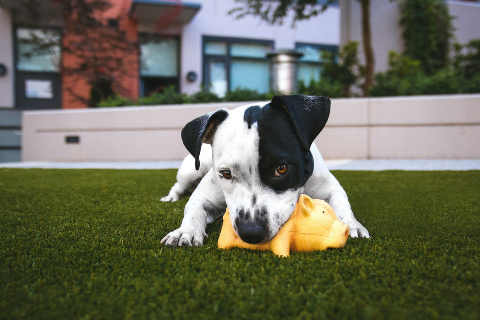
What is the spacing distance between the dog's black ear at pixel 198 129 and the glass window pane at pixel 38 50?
1195 cm

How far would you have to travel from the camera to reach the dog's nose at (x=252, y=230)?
187 centimetres

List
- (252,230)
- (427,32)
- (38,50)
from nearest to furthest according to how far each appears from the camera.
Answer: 1. (252,230)
2. (38,50)
3. (427,32)

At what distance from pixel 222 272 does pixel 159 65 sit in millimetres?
13696

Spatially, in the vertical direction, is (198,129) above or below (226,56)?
below

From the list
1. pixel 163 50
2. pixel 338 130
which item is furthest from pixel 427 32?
pixel 163 50

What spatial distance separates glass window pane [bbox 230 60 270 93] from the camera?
48.8 ft

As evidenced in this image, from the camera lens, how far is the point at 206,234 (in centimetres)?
236

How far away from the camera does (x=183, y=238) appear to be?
2123 mm

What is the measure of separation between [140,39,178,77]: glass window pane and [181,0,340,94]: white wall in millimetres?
438

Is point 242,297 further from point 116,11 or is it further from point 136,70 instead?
point 116,11

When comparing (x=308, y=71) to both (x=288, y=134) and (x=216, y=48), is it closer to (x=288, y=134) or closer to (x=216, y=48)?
(x=216, y=48)

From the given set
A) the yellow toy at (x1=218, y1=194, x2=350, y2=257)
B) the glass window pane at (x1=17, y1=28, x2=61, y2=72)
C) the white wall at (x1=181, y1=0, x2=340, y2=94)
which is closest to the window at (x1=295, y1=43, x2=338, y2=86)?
the white wall at (x1=181, y1=0, x2=340, y2=94)

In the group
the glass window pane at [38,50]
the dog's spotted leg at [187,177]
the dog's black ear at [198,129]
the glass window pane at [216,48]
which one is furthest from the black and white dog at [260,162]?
the glass window pane at [216,48]

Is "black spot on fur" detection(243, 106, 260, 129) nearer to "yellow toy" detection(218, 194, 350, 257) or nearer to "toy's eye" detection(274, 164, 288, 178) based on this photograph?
"toy's eye" detection(274, 164, 288, 178)
